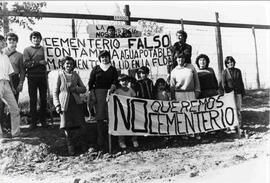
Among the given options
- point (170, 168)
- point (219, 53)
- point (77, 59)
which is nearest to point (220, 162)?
point (170, 168)

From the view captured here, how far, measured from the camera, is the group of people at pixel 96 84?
6070 mm

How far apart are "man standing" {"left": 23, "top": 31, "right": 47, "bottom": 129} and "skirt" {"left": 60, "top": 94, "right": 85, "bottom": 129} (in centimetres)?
98

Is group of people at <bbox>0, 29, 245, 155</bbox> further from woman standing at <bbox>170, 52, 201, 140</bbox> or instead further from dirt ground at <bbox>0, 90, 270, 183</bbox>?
dirt ground at <bbox>0, 90, 270, 183</bbox>

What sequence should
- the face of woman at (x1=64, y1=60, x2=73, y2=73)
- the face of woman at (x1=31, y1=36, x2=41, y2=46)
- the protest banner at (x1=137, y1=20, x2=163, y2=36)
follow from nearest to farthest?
the face of woman at (x1=64, y1=60, x2=73, y2=73)
the face of woman at (x1=31, y1=36, x2=41, y2=46)
the protest banner at (x1=137, y1=20, x2=163, y2=36)

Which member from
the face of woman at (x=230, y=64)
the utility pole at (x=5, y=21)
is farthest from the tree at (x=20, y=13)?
the face of woman at (x=230, y=64)

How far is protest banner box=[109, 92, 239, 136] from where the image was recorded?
643 centimetres

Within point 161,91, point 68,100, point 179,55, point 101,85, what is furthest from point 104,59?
point 179,55

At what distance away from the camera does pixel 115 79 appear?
Answer: 6.43 meters

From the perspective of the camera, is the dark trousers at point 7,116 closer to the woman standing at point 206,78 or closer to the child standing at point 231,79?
the woman standing at point 206,78

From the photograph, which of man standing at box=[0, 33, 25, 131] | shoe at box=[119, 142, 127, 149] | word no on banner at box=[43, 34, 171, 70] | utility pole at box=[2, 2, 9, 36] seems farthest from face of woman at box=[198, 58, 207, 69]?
utility pole at box=[2, 2, 9, 36]

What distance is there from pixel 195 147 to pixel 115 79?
192 centimetres

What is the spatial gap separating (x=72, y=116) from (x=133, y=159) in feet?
4.11

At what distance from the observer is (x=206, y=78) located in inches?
276

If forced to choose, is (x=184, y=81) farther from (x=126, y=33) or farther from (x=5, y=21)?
(x=5, y=21)
